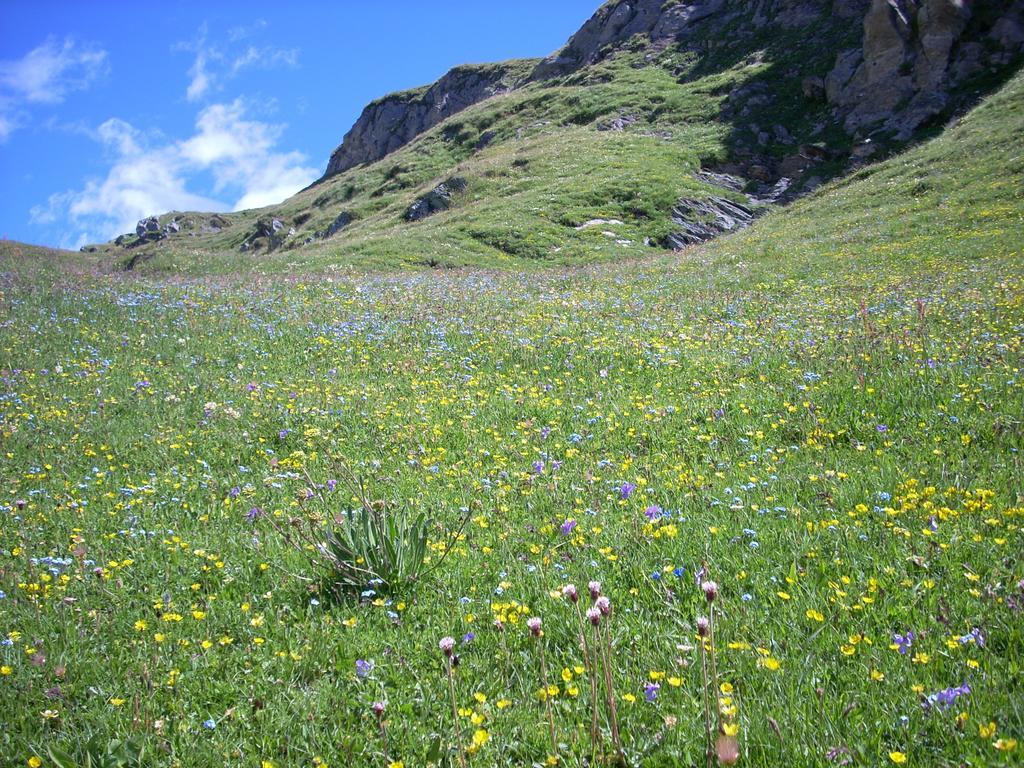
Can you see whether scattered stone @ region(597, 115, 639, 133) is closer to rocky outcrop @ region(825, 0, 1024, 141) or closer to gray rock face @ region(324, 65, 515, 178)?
rocky outcrop @ region(825, 0, 1024, 141)

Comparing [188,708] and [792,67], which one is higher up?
[792,67]

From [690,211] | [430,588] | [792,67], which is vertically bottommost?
[430,588]

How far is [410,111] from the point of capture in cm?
12912

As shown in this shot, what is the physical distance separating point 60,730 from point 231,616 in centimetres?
109

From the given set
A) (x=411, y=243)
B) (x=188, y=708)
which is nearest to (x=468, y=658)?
(x=188, y=708)

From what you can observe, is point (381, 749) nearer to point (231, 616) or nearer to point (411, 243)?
point (231, 616)

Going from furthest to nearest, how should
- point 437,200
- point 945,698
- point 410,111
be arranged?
point 410,111, point 437,200, point 945,698

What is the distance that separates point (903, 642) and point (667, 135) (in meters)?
57.1

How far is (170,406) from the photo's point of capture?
8.98m

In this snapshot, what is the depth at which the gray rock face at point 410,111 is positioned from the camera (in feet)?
386

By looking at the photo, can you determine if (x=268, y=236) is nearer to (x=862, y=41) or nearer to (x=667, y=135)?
(x=667, y=135)

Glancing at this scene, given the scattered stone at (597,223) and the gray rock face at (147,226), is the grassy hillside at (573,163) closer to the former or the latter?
the scattered stone at (597,223)

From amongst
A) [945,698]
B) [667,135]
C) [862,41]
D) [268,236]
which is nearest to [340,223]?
[268,236]

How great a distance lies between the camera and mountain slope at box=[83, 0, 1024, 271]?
3625 cm
